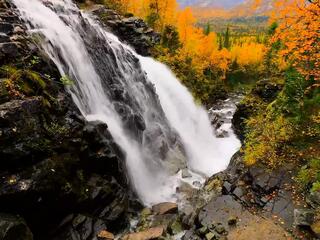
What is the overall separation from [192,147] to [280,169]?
10.8 meters

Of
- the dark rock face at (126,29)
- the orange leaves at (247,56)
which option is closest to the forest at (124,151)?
the dark rock face at (126,29)

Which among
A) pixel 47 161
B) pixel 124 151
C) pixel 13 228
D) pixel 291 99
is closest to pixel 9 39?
pixel 47 161

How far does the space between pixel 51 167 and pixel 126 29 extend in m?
26.4

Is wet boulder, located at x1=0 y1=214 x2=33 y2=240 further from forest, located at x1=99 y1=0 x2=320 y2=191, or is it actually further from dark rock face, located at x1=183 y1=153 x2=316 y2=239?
A: forest, located at x1=99 y1=0 x2=320 y2=191

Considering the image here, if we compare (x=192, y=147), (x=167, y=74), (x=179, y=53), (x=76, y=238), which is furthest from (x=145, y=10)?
(x=76, y=238)

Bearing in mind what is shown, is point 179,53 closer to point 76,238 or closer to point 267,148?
point 267,148

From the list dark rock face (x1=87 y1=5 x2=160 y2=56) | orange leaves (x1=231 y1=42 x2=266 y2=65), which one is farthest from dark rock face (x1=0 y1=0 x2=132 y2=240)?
orange leaves (x1=231 y1=42 x2=266 y2=65)

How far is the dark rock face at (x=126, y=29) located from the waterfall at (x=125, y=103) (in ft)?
29.5

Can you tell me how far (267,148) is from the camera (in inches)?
627

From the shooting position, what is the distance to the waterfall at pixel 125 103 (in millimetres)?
16609

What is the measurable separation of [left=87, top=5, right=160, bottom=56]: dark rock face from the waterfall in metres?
9.01

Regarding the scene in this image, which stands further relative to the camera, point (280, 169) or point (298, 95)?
point (298, 95)

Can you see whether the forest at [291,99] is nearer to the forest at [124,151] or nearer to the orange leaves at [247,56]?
the forest at [124,151]

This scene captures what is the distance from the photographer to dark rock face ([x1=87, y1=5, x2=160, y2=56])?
3372 centimetres
